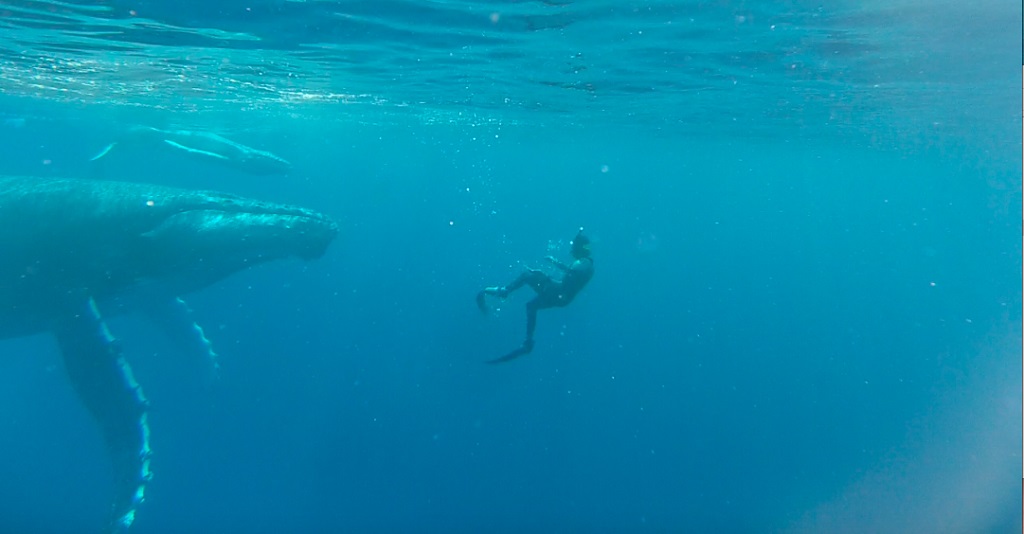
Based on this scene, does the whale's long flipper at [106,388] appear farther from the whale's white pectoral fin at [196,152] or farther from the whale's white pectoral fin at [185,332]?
the whale's white pectoral fin at [196,152]

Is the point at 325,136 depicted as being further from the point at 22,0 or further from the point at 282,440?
the point at 22,0

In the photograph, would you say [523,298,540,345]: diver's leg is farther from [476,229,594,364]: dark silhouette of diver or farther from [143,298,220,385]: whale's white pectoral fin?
[143,298,220,385]: whale's white pectoral fin

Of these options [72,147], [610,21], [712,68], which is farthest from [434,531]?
[72,147]

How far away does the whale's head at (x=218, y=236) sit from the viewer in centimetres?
1048

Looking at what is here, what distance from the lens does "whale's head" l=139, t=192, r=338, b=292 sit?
10.5 meters

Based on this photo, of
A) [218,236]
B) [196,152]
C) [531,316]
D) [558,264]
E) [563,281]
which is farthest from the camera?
[196,152]

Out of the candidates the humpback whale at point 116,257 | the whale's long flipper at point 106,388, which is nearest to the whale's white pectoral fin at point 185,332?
the humpback whale at point 116,257

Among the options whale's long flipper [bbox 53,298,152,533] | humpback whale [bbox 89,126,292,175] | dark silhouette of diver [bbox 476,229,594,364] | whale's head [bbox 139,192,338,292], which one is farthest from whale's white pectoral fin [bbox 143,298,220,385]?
dark silhouette of diver [bbox 476,229,594,364]

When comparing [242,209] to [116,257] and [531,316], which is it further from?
[531,316]

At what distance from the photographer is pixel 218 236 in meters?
10.7

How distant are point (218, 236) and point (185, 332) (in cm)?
503

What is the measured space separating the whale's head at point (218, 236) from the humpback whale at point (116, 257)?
2cm

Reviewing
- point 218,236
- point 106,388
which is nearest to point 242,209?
point 218,236

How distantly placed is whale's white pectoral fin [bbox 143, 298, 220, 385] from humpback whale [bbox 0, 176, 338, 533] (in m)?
1.88
